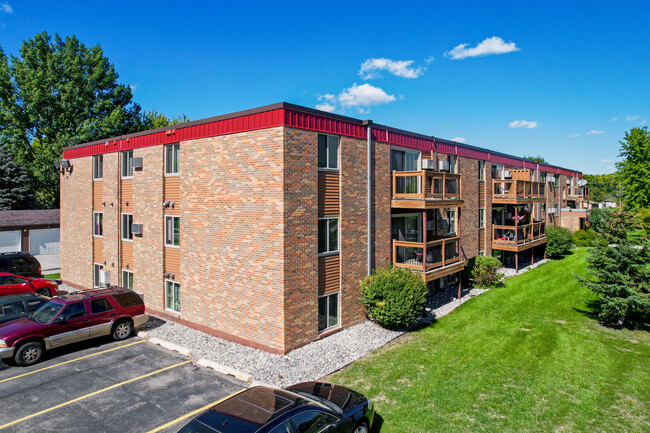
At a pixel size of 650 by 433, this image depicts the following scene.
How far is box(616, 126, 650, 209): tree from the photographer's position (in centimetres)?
Answer: 4691

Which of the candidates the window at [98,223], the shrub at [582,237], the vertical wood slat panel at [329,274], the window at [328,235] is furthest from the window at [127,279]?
the shrub at [582,237]

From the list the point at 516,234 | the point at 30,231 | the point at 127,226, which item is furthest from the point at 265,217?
the point at 30,231

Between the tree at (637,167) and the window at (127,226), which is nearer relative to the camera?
the window at (127,226)

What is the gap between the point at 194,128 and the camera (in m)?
15.1

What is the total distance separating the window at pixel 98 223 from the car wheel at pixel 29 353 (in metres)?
9.39

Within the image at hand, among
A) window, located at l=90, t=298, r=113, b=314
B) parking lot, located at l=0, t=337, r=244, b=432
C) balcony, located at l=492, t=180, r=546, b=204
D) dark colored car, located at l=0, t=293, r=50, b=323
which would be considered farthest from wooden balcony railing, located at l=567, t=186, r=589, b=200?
dark colored car, located at l=0, t=293, r=50, b=323

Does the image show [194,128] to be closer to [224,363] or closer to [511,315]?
[224,363]

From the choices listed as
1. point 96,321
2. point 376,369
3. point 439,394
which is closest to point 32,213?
point 96,321

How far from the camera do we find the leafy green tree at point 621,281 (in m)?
14.4

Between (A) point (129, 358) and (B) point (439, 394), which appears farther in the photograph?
(A) point (129, 358)

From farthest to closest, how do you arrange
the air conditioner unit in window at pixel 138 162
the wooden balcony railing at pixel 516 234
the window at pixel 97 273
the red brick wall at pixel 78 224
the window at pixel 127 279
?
the wooden balcony railing at pixel 516 234 → the red brick wall at pixel 78 224 → the window at pixel 97 273 → the window at pixel 127 279 → the air conditioner unit in window at pixel 138 162

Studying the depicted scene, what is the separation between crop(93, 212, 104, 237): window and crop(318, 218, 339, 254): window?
13.6 m

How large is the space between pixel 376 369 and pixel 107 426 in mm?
6921

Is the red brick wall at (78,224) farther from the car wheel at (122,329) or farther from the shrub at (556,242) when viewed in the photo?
the shrub at (556,242)
